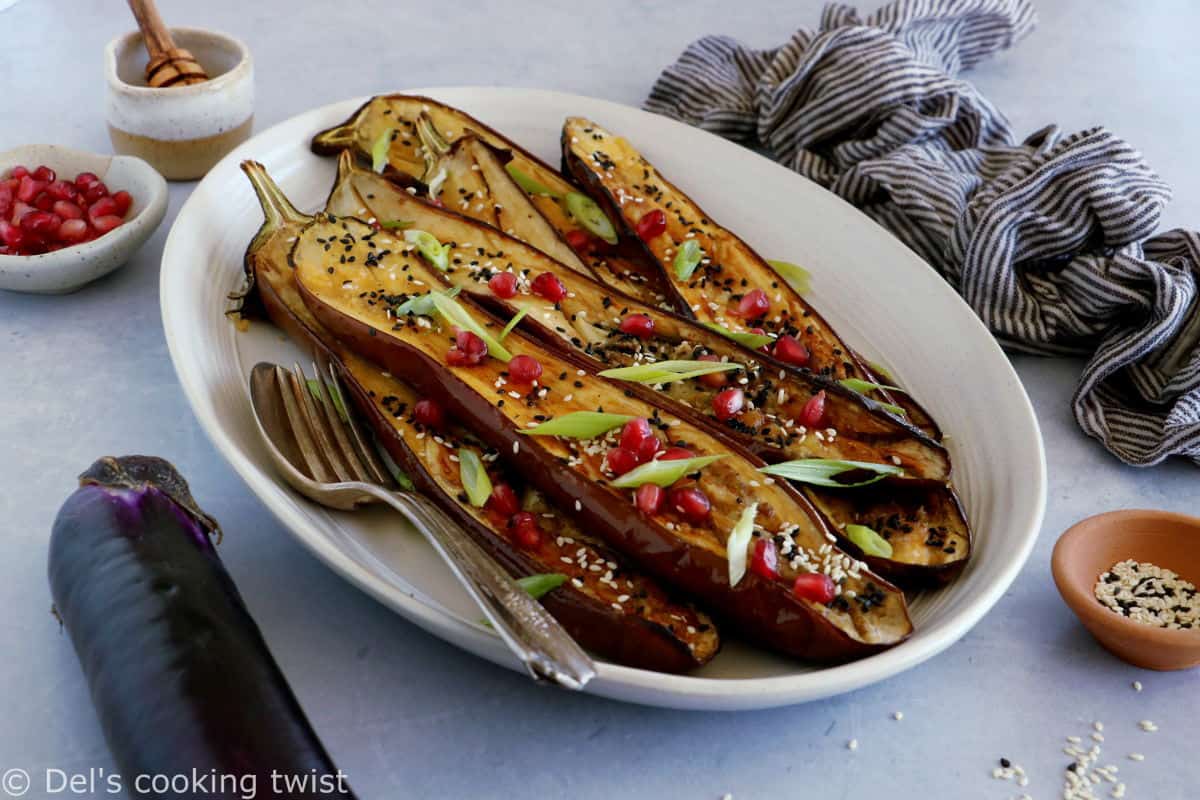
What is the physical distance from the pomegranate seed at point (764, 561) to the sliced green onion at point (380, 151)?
127cm

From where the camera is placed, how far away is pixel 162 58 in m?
2.60

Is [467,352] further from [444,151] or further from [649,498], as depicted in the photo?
[444,151]

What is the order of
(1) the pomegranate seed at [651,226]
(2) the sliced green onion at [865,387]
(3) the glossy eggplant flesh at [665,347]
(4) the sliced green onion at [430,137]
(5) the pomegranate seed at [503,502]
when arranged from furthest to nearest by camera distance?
(4) the sliced green onion at [430,137], (1) the pomegranate seed at [651,226], (2) the sliced green onion at [865,387], (3) the glossy eggplant flesh at [665,347], (5) the pomegranate seed at [503,502]

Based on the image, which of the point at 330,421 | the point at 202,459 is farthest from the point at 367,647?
the point at 202,459

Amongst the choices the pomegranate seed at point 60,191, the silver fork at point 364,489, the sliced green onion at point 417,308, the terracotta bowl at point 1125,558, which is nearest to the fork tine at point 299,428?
the silver fork at point 364,489

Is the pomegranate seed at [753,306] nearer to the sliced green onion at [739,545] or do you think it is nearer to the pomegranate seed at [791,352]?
the pomegranate seed at [791,352]

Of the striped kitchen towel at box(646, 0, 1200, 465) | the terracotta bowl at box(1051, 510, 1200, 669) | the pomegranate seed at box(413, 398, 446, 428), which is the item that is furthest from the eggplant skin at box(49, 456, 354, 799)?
the striped kitchen towel at box(646, 0, 1200, 465)

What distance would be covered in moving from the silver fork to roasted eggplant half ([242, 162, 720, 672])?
44mm

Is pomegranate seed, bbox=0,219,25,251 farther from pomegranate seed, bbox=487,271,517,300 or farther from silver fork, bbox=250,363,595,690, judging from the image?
pomegranate seed, bbox=487,271,517,300

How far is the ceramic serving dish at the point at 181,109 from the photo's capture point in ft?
8.30

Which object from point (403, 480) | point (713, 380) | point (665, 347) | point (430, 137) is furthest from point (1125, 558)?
point (430, 137)

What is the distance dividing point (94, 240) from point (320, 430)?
2.47 ft

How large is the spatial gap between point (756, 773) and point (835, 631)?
9.6 inches

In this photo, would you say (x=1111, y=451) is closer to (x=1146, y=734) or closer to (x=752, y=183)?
(x=1146, y=734)
